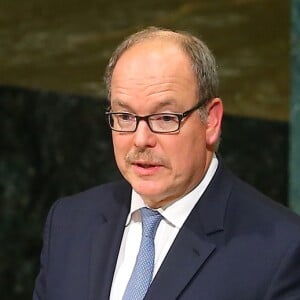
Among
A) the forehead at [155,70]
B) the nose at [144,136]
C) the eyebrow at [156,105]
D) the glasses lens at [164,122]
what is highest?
the forehead at [155,70]

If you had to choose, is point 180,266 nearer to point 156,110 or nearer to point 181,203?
point 181,203

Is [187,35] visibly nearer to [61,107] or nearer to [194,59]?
[194,59]

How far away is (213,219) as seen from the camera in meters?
1.89

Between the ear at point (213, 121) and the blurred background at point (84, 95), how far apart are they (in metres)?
1.47

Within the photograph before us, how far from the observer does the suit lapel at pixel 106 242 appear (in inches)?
75.4

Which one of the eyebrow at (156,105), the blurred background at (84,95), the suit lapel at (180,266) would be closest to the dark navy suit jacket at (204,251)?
the suit lapel at (180,266)

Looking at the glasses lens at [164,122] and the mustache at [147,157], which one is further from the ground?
the glasses lens at [164,122]

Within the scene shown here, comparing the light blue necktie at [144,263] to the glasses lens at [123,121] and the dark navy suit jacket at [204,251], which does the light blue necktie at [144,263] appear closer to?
the dark navy suit jacket at [204,251]

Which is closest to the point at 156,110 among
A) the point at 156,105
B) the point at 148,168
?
the point at 156,105

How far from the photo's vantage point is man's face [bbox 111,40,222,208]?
5.90 feet

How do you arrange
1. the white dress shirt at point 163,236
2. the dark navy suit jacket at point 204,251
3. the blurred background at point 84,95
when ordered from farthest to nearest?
the blurred background at point 84,95 < the white dress shirt at point 163,236 < the dark navy suit jacket at point 204,251

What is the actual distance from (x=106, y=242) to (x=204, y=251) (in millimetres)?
242

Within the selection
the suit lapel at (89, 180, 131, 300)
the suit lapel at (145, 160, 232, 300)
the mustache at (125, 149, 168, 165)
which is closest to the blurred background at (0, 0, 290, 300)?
the suit lapel at (89, 180, 131, 300)

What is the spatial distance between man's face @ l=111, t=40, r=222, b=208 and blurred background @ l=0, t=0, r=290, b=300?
1.53 meters
